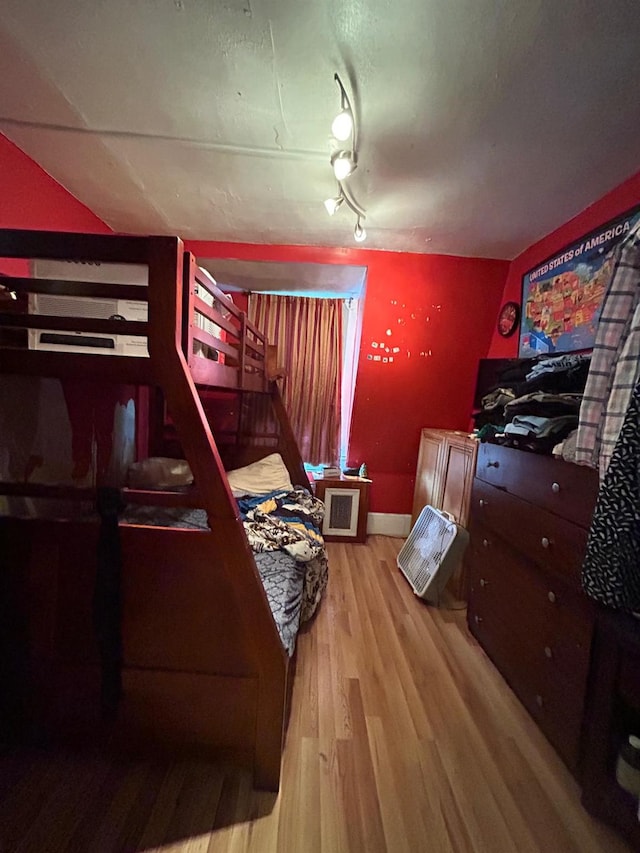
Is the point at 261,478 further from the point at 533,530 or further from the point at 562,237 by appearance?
the point at 562,237

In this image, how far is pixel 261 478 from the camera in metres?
2.76

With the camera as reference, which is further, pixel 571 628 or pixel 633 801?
pixel 571 628

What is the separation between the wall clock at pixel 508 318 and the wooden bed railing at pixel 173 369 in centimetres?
220

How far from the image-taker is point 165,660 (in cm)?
118

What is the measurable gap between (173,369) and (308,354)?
2.59 meters

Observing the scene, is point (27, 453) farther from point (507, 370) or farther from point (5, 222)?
point (507, 370)

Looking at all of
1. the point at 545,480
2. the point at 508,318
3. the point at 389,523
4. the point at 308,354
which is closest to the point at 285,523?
the point at 545,480

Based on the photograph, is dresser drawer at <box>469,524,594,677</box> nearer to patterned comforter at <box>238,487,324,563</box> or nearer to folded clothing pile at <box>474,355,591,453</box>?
folded clothing pile at <box>474,355,591,453</box>

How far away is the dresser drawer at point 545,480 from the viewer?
49.7 inches

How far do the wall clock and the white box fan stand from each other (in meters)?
1.35

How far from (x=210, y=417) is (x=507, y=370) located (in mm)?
2208

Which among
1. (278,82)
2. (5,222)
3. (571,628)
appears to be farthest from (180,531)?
(5,222)

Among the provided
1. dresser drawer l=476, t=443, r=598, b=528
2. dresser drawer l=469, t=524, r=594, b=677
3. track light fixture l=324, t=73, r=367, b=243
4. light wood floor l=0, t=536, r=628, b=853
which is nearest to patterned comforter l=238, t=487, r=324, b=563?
light wood floor l=0, t=536, r=628, b=853

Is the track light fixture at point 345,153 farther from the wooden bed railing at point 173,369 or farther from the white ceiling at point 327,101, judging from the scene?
the wooden bed railing at point 173,369
